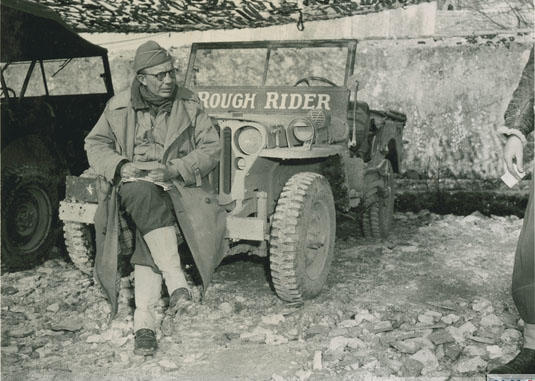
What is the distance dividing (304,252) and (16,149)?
261cm

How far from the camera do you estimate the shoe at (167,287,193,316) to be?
3088mm

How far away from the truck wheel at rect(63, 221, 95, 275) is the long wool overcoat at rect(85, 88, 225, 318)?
41.8 inches

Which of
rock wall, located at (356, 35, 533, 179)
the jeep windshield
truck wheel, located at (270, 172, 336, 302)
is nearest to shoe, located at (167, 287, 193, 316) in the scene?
truck wheel, located at (270, 172, 336, 302)

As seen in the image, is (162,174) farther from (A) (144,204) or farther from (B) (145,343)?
(B) (145,343)

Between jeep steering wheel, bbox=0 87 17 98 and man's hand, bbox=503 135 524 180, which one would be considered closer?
man's hand, bbox=503 135 524 180

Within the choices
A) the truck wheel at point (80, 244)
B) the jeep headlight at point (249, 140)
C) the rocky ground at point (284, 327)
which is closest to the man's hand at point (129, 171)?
the rocky ground at point (284, 327)

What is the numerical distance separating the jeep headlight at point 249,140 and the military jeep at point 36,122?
2.01 m

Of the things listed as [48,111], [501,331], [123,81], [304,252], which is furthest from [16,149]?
[123,81]

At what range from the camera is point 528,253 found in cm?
253

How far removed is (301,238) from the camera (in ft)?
12.7

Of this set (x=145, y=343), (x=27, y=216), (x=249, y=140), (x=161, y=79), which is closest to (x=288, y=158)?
(x=249, y=140)

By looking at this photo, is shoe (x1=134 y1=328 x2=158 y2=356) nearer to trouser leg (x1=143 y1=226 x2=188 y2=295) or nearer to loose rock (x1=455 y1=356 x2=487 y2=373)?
trouser leg (x1=143 y1=226 x2=188 y2=295)

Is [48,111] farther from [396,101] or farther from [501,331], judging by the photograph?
[396,101]

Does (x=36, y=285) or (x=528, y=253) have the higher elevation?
(x=528, y=253)
